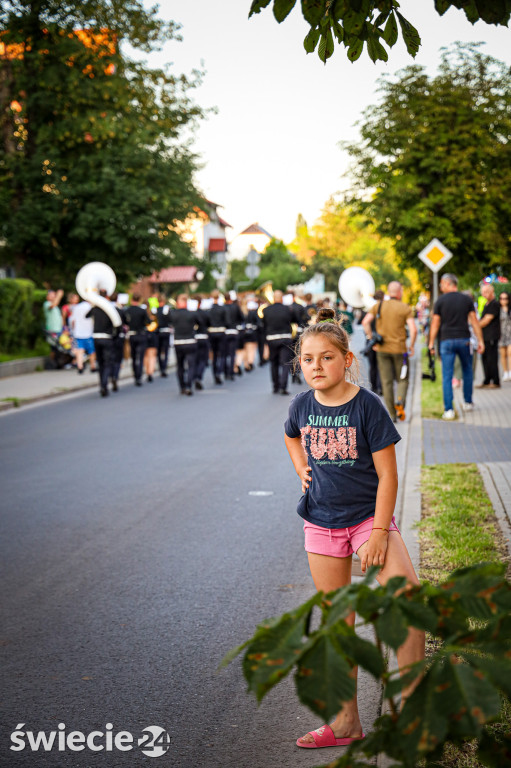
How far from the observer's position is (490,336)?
1792 centimetres

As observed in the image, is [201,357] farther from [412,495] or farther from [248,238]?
[248,238]

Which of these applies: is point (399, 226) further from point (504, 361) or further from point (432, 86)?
point (504, 361)

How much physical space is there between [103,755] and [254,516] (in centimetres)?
438

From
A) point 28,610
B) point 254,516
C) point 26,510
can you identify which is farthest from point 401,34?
point 26,510

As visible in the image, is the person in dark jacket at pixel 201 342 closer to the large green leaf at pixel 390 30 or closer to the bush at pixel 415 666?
the large green leaf at pixel 390 30

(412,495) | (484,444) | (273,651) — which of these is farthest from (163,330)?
(273,651)

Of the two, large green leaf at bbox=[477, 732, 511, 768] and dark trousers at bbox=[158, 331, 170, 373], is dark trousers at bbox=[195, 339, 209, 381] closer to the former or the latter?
dark trousers at bbox=[158, 331, 170, 373]

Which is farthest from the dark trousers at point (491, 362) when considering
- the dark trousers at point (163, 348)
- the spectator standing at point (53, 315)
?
the spectator standing at point (53, 315)

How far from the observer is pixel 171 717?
153 inches

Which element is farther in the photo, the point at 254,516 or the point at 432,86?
the point at 432,86

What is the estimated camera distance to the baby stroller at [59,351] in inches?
1000

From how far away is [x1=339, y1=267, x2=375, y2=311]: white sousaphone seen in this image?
46.0 feet

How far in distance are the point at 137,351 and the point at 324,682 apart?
68.2 ft

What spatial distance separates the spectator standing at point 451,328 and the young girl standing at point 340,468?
9.72 meters
